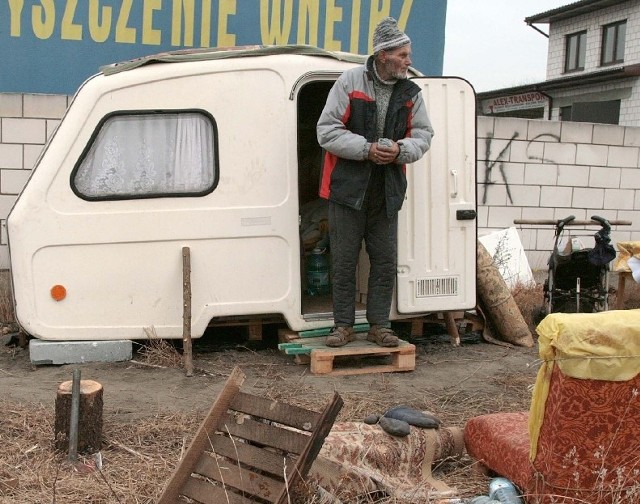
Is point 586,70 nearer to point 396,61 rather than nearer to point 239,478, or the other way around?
point 396,61

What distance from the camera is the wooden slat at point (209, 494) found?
3.12m

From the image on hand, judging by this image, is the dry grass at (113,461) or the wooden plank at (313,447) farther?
the dry grass at (113,461)

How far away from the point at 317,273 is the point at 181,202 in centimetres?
163

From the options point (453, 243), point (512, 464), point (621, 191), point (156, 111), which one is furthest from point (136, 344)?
point (621, 191)

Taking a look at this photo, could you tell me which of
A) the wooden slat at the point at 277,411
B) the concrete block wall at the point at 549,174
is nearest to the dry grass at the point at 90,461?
the wooden slat at the point at 277,411

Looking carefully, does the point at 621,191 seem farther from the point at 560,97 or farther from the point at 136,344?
the point at 560,97

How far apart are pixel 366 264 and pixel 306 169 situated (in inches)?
66.5

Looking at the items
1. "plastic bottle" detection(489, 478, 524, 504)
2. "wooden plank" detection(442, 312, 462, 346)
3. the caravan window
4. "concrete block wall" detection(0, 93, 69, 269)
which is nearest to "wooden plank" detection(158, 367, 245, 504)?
"plastic bottle" detection(489, 478, 524, 504)

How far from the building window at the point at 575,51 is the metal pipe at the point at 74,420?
29.7 metres

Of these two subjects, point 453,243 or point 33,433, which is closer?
point 33,433

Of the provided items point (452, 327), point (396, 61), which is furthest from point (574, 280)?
point (396, 61)

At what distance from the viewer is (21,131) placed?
25.3 feet

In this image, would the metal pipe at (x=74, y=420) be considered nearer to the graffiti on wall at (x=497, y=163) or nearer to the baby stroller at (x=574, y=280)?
the baby stroller at (x=574, y=280)

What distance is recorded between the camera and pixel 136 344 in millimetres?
5906
